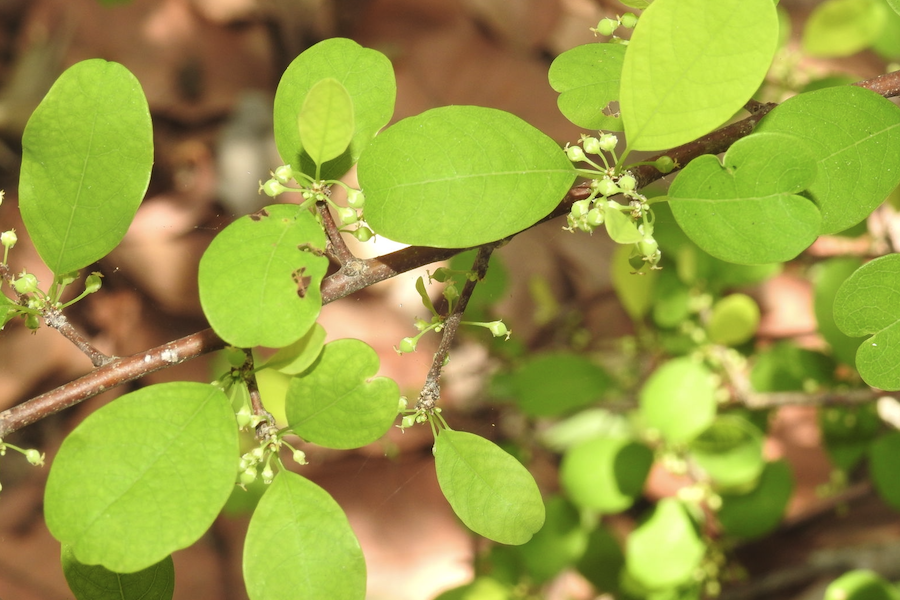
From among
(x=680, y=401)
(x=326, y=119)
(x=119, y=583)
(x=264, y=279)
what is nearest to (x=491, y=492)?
(x=264, y=279)

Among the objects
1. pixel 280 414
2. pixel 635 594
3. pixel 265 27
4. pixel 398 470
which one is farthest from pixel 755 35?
pixel 265 27

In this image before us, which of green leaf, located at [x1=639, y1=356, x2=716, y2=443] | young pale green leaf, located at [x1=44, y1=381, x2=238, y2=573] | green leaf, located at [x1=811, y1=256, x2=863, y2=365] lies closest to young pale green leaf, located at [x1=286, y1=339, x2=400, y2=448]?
young pale green leaf, located at [x1=44, y1=381, x2=238, y2=573]

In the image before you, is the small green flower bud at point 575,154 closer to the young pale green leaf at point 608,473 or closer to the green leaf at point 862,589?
the young pale green leaf at point 608,473

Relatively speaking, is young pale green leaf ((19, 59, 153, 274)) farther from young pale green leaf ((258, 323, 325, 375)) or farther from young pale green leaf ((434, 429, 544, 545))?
young pale green leaf ((434, 429, 544, 545))

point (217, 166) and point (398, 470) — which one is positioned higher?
point (217, 166)

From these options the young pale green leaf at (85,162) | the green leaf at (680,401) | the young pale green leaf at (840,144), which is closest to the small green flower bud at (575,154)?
the young pale green leaf at (840,144)

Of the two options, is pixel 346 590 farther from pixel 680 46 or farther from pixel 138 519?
pixel 680 46
